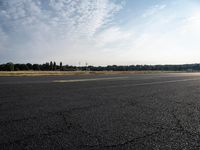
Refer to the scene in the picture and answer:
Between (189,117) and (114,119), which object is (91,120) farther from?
(189,117)

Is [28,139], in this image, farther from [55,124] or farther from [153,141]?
[153,141]

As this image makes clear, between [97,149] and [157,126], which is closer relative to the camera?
[97,149]

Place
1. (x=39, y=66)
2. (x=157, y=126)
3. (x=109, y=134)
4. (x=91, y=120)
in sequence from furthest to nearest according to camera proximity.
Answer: (x=39, y=66), (x=91, y=120), (x=157, y=126), (x=109, y=134)

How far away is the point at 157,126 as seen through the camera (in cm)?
464

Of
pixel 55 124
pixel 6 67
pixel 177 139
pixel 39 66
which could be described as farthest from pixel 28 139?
pixel 39 66

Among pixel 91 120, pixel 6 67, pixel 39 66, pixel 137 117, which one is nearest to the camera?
pixel 91 120

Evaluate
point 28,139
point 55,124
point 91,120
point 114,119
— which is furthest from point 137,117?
point 28,139

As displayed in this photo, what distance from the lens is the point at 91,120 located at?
5062mm

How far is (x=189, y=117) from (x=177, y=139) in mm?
2017

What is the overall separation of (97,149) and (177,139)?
149 centimetres

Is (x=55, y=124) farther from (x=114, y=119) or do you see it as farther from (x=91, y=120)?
(x=114, y=119)

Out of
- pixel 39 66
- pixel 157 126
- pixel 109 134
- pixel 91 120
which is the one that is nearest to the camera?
pixel 109 134

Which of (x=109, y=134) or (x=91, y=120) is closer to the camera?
(x=109, y=134)

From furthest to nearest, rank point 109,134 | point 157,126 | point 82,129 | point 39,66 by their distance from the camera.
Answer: point 39,66
point 157,126
point 82,129
point 109,134
